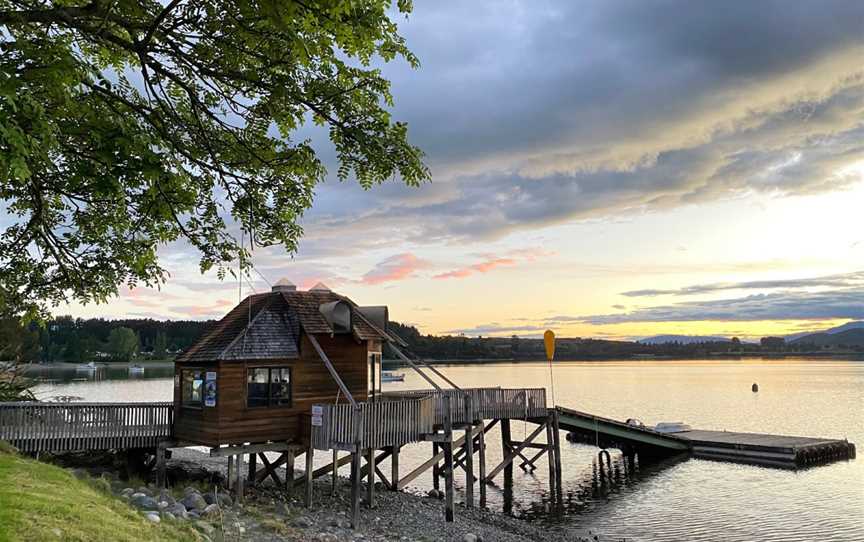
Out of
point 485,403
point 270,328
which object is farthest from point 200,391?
point 485,403

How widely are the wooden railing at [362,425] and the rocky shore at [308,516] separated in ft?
7.70

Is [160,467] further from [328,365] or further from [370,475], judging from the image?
[370,475]

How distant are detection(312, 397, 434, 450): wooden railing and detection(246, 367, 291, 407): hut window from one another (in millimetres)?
2219

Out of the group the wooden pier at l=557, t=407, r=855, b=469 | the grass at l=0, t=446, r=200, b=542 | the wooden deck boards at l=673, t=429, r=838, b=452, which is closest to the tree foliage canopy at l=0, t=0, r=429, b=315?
the grass at l=0, t=446, r=200, b=542

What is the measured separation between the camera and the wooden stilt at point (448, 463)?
2209cm

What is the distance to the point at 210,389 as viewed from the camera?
2169 centimetres

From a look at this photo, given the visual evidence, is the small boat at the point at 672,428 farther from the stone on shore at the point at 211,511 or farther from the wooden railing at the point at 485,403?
the stone on shore at the point at 211,511

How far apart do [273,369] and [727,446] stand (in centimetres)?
3201

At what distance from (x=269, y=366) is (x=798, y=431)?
51216 millimetres

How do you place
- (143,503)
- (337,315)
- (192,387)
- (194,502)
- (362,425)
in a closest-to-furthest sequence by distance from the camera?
(143,503) < (194,502) < (362,425) < (192,387) < (337,315)

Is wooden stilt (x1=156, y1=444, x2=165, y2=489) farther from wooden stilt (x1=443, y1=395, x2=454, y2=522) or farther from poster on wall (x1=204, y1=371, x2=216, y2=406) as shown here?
wooden stilt (x1=443, y1=395, x2=454, y2=522)

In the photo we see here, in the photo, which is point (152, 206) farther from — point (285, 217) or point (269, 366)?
point (269, 366)

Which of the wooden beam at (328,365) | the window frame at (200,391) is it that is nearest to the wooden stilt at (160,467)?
the window frame at (200,391)

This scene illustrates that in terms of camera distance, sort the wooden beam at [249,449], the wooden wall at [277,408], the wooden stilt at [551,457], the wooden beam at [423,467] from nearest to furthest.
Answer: the wooden beam at [249,449]
the wooden wall at [277,408]
the wooden beam at [423,467]
the wooden stilt at [551,457]
